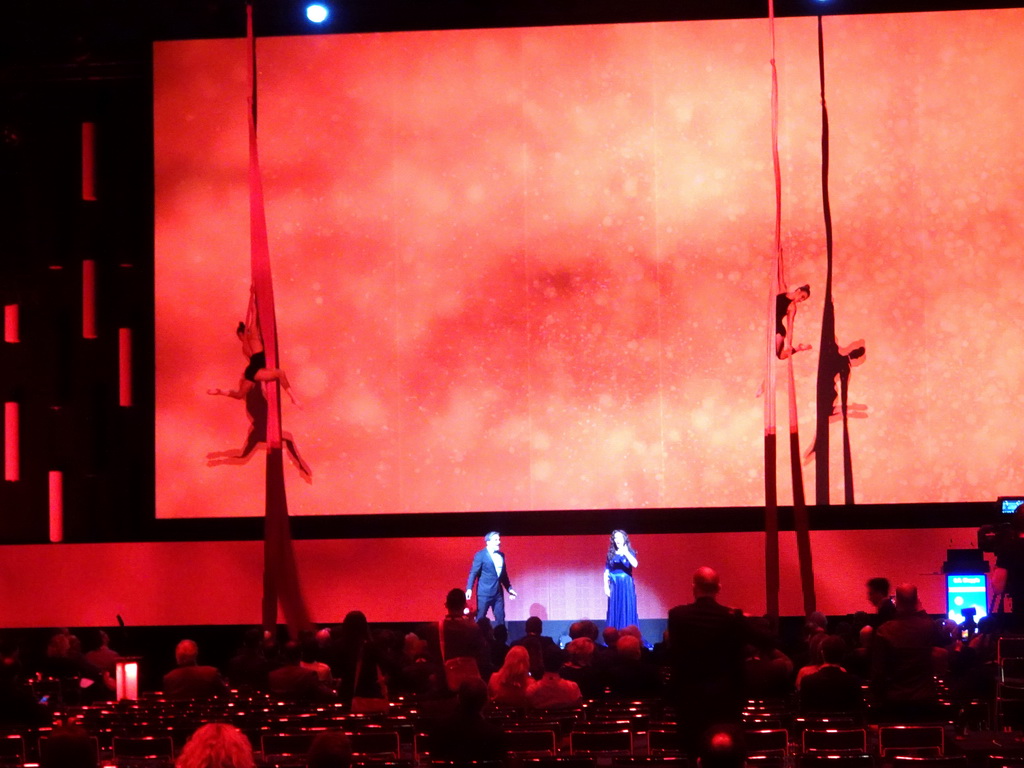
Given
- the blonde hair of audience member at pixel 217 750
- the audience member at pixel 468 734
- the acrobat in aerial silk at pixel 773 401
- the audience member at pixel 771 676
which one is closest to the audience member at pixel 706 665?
the audience member at pixel 468 734

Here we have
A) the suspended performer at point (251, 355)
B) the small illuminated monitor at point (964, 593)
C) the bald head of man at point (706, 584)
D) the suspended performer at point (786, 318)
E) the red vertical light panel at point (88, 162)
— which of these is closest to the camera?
the bald head of man at point (706, 584)

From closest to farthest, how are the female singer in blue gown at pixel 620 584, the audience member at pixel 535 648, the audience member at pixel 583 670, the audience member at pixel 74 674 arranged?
1. the audience member at pixel 583 670
2. the audience member at pixel 535 648
3. the audience member at pixel 74 674
4. the female singer in blue gown at pixel 620 584

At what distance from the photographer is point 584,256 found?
11.9 m

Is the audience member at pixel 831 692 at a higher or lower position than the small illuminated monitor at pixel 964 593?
lower

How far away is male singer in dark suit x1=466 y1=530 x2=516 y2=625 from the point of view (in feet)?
36.6

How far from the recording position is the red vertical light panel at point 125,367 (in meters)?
12.2

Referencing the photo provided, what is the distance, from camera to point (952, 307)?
11555mm

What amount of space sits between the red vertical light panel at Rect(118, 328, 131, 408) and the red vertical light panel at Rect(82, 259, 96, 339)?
0.29m

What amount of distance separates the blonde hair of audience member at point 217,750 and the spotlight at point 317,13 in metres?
9.71

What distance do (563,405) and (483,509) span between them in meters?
1.19

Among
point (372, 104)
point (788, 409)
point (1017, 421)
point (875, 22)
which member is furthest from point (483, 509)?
point (875, 22)

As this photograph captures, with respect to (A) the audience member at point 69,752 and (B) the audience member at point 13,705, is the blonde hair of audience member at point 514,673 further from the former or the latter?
(A) the audience member at point 69,752

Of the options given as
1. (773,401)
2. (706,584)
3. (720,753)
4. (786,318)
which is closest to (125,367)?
(773,401)

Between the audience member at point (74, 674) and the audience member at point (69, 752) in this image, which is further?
the audience member at point (74, 674)
